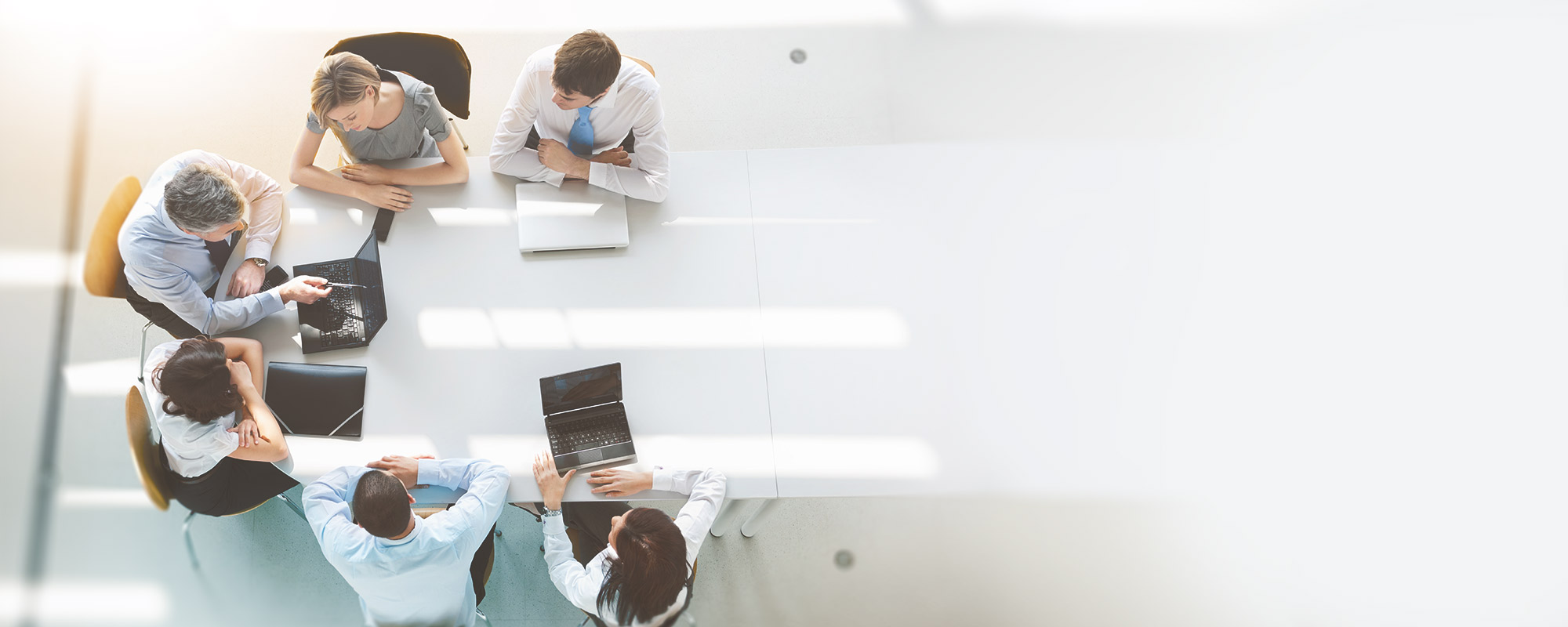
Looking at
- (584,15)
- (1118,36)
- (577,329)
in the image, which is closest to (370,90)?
(577,329)

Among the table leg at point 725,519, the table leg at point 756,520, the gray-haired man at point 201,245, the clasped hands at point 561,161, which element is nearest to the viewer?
the gray-haired man at point 201,245

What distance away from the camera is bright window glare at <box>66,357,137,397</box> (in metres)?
2.44

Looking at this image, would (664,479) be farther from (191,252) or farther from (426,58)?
(426,58)

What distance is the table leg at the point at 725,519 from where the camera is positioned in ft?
7.91

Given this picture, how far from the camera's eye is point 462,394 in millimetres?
2000

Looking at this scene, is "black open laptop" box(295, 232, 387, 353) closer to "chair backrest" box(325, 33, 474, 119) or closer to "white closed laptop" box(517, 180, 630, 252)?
"white closed laptop" box(517, 180, 630, 252)

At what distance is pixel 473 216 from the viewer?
2172 mm

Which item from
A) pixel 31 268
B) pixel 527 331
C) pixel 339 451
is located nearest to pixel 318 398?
pixel 339 451

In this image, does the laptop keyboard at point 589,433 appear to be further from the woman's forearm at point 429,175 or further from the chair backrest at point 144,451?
the chair backrest at point 144,451

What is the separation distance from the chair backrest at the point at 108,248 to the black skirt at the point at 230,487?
1.77 feet

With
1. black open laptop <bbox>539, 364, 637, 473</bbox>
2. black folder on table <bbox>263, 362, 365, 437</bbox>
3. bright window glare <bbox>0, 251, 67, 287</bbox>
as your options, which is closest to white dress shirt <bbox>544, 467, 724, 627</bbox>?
black open laptop <bbox>539, 364, 637, 473</bbox>

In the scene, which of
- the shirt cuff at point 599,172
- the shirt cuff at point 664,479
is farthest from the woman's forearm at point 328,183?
the shirt cuff at point 664,479

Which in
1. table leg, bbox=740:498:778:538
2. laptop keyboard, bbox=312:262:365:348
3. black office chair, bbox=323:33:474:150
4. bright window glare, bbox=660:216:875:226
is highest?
black office chair, bbox=323:33:474:150

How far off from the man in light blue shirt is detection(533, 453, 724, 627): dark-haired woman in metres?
0.17
